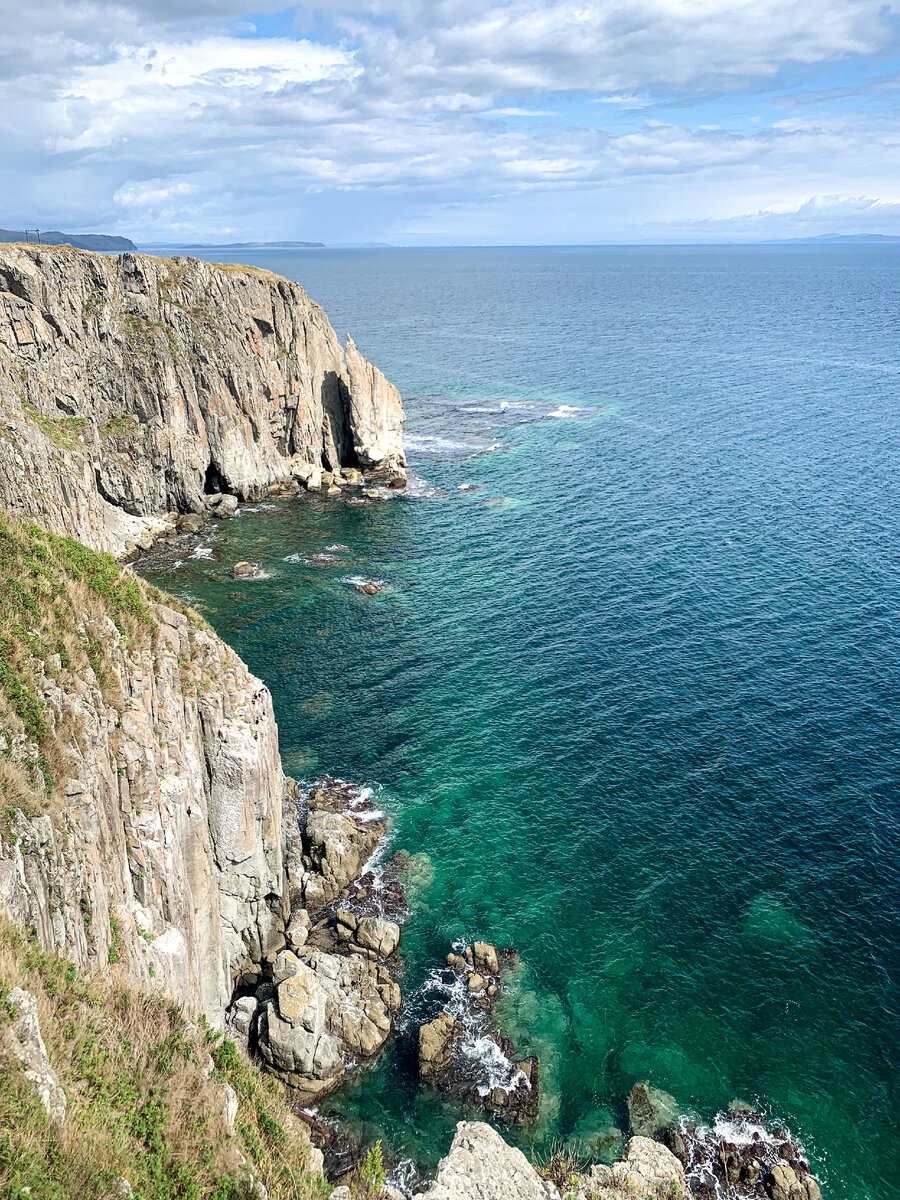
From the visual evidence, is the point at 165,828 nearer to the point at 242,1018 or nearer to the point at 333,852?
the point at 242,1018

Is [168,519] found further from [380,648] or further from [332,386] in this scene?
[380,648]

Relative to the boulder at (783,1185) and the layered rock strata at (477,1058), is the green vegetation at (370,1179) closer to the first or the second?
the layered rock strata at (477,1058)

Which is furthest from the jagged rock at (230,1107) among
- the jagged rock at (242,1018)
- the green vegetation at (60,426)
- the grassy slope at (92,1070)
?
the green vegetation at (60,426)

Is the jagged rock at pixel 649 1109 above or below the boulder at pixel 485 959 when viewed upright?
below

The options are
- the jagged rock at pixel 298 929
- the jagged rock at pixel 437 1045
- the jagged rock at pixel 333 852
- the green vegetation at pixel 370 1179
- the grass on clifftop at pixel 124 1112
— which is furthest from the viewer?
the jagged rock at pixel 333 852

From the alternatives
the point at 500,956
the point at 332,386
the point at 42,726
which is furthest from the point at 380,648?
the point at 332,386

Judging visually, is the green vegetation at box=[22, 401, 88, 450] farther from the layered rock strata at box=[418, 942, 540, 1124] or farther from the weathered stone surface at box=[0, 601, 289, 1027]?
the layered rock strata at box=[418, 942, 540, 1124]
